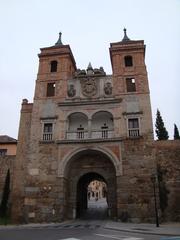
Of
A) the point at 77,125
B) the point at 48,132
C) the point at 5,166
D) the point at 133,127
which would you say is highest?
the point at 77,125

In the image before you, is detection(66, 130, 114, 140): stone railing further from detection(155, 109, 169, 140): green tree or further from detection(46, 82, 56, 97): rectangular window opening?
detection(155, 109, 169, 140): green tree

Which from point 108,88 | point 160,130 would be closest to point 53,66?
point 108,88

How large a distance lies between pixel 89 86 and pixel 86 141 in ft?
17.6

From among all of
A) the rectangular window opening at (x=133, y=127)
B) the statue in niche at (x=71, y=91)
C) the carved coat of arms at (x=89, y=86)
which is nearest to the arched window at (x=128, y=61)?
the carved coat of arms at (x=89, y=86)

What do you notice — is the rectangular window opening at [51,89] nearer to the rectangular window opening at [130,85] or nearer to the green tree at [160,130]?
the rectangular window opening at [130,85]

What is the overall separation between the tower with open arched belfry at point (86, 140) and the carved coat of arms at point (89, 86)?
9cm

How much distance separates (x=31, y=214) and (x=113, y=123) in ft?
32.1

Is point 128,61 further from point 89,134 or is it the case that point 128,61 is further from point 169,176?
point 169,176

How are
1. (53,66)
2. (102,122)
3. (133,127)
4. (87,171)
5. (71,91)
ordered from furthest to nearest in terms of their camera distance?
(53,66)
(71,91)
(102,122)
(87,171)
(133,127)

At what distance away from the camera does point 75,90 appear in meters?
23.1

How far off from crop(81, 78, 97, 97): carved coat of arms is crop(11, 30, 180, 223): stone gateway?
3.6 inches

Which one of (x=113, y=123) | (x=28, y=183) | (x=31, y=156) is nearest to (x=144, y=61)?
(x=113, y=123)

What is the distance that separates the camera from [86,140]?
67.4ft

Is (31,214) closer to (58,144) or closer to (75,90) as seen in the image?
(58,144)
